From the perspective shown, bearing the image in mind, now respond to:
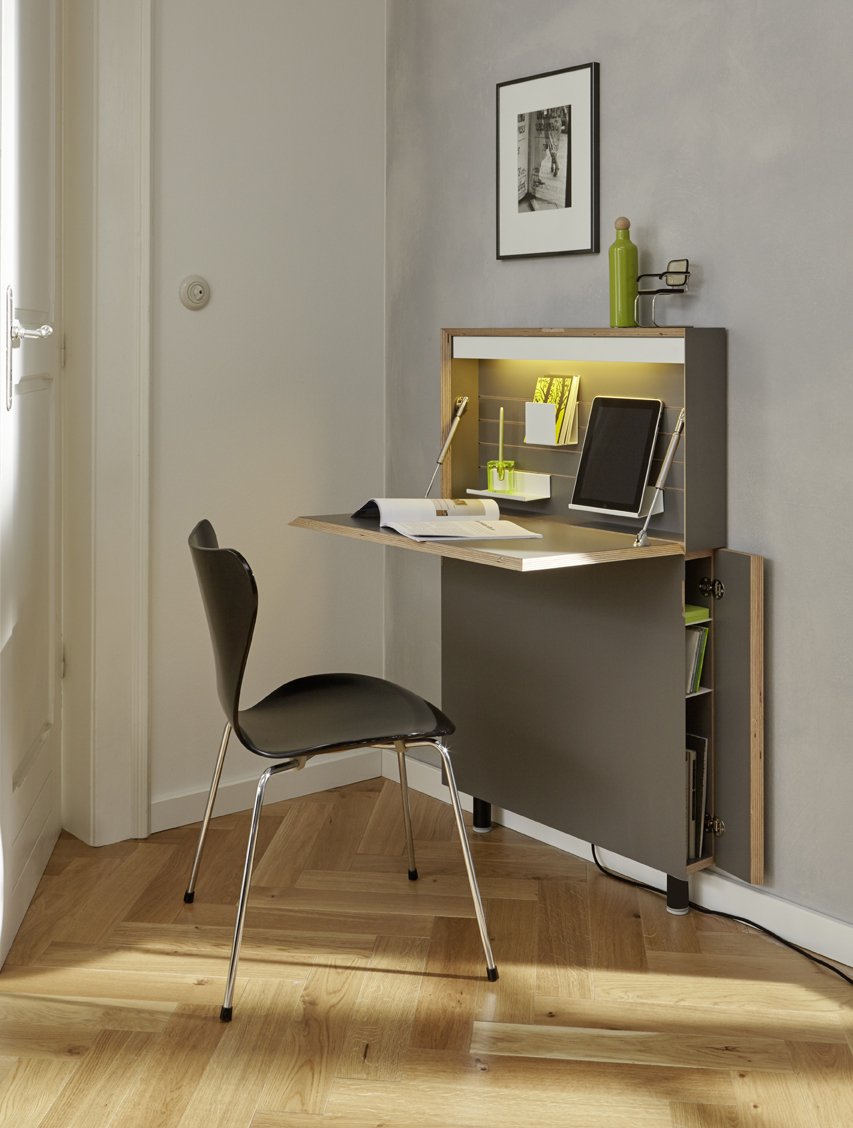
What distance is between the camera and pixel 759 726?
237cm

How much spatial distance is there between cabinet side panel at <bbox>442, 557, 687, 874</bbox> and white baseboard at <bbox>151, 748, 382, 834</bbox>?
37 centimetres

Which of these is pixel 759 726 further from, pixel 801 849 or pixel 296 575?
pixel 296 575

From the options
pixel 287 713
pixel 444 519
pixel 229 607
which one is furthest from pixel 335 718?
pixel 444 519

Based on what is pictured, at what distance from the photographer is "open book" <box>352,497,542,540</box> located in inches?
93.2

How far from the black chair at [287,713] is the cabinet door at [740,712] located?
0.55m

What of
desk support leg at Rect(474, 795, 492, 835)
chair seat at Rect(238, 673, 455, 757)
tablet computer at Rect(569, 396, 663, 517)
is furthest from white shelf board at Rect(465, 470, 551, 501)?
desk support leg at Rect(474, 795, 492, 835)

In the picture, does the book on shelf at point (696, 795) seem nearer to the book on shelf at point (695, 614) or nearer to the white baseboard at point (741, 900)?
the white baseboard at point (741, 900)

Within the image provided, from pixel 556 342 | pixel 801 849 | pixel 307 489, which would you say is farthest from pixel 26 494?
pixel 801 849

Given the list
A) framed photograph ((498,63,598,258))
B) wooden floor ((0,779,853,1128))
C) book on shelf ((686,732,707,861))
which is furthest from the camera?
framed photograph ((498,63,598,258))

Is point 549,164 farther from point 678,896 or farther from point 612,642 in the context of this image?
point 678,896

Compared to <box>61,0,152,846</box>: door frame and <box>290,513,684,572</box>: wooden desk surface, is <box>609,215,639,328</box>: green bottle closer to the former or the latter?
<box>290,513,684,572</box>: wooden desk surface

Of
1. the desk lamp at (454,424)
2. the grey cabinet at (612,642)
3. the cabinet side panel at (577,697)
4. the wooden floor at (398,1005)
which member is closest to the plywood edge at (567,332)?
the grey cabinet at (612,642)

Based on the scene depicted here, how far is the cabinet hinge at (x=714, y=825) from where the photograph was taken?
2.45 m

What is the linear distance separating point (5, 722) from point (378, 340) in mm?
1501
